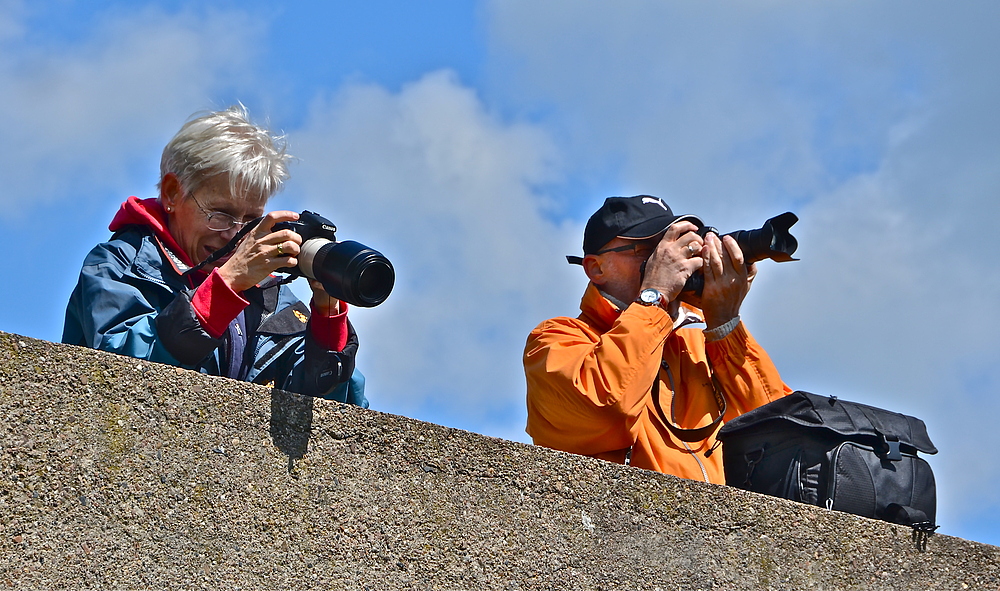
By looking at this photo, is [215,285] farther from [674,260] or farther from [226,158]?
[674,260]

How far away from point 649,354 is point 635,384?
17 centimetres

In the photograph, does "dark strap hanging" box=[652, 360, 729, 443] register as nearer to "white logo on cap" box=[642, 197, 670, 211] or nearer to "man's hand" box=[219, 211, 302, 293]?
"white logo on cap" box=[642, 197, 670, 211]

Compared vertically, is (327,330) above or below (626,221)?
below

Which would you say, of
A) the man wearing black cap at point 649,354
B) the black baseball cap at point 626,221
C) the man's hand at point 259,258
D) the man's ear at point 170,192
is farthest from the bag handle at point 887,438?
the man's ear at point 170,192

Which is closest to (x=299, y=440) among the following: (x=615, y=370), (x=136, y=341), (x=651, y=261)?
(x=136, y=341)

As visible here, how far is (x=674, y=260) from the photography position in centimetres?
422

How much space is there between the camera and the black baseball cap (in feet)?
14.2

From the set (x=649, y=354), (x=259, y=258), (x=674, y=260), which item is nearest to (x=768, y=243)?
(x=674, y=260)

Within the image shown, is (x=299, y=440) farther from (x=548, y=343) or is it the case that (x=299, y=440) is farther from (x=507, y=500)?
(x=548, y=343)

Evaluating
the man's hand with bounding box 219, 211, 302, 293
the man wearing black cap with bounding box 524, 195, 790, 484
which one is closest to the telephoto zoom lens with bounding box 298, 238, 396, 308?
the man's hand with bounding box 219, 211, 302, 293

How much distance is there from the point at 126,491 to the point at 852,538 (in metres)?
2.10

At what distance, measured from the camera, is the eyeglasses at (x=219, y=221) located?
367 cm

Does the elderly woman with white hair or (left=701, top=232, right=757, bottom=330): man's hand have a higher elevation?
(left=701, top=232, right=757, bottom=330): man's hand

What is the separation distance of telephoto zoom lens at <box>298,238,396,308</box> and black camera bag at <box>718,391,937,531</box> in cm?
129
